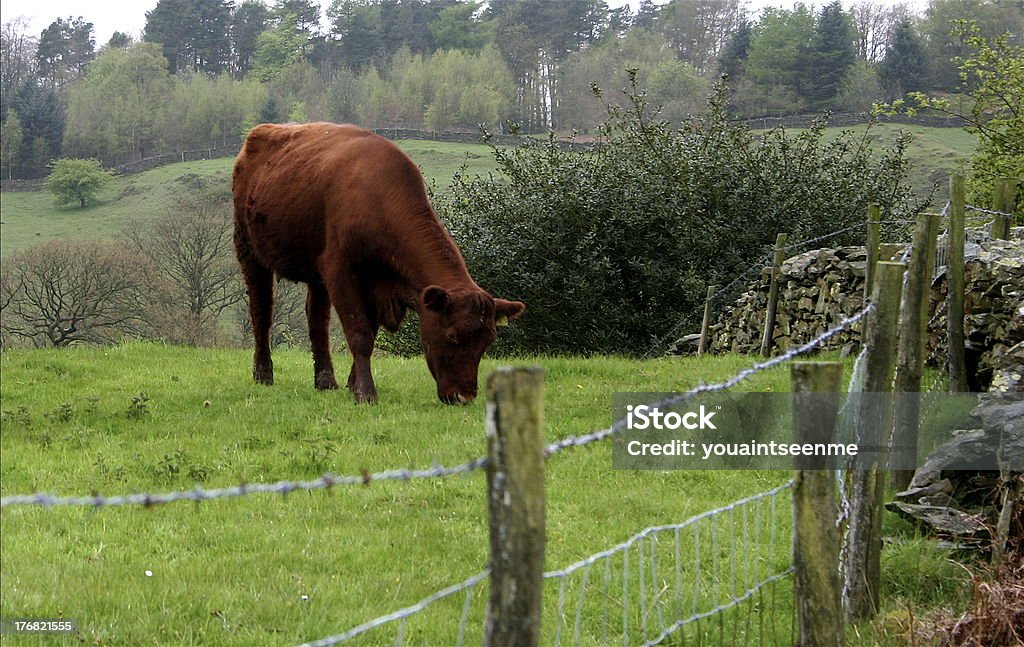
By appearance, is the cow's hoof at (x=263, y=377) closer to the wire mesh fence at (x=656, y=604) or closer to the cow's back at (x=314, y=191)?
the cow's back at (x=314, y=191)

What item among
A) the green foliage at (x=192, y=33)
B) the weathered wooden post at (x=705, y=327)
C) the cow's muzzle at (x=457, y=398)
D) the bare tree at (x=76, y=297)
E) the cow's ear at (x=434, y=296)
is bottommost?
the bare tree at (x=76, y=297)

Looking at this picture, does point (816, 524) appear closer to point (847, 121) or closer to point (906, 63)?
point (847, 121)

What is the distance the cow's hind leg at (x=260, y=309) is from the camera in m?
11.8

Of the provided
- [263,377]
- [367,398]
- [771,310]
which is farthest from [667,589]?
[771,310]

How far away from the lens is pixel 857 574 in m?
4.70

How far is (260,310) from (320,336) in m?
1.03

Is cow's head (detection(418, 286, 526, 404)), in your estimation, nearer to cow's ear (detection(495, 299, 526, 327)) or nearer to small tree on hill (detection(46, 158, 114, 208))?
cow's ear (detection(495, 299, 526, 327))

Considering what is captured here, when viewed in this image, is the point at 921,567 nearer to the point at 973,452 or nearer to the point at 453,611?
the point at 973,452

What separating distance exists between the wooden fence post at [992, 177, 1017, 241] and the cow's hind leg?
7630 mm

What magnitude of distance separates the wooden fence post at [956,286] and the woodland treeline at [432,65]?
3306 centimetres

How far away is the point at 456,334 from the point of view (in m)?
9.16

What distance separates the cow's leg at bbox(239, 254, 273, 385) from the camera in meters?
11.8

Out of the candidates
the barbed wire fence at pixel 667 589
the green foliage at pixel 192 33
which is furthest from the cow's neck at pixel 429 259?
the green foliage at pixel 192 33

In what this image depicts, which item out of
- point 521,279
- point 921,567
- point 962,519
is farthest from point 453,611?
point 521,279
